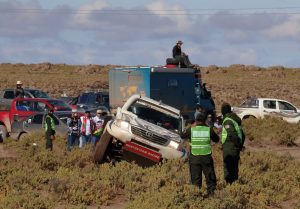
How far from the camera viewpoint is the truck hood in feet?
59.1

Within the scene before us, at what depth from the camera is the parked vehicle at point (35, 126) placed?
24.0m

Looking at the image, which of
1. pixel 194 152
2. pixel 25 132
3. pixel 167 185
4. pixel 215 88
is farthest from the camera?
pixel 215 88

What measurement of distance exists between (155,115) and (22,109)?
367 inches

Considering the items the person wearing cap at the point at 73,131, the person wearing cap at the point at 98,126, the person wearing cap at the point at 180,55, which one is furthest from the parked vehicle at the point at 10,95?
the person wearing cap at the point at 73,131

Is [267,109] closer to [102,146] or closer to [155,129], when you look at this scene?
[155,129]

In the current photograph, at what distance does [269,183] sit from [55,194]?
4930 millimetres

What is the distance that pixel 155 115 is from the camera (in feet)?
63.0

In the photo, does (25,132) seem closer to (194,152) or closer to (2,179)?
(2,179)

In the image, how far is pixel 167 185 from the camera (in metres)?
15.0

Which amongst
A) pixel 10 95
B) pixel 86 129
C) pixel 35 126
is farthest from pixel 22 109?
pixel 10 95

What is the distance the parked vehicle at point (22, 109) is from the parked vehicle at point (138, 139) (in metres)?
7.55

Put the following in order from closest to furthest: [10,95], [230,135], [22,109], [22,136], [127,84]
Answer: [230,135] → [22,136] → [22,109] → [127,84] → [10,95]

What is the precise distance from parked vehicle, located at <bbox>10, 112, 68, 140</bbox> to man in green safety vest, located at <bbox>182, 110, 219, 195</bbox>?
36.2 ft

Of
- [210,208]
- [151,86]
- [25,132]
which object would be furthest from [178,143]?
[151,86]
